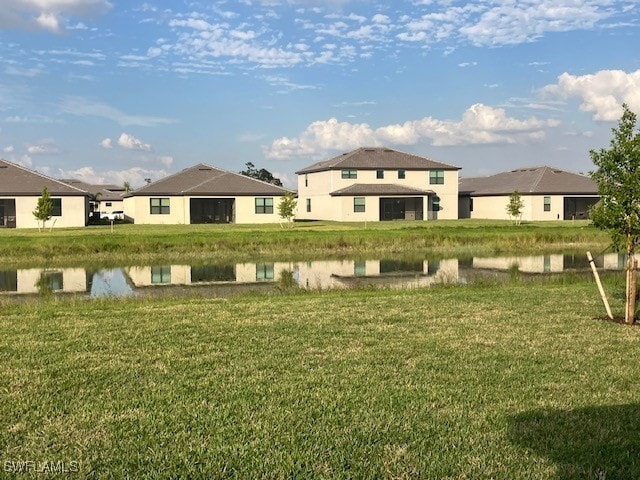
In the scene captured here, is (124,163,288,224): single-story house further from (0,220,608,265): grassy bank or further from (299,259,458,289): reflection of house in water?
(299,259,458,289): reflection of house in water

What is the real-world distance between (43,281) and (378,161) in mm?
42487

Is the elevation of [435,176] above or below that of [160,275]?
above

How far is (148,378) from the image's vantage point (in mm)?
7457

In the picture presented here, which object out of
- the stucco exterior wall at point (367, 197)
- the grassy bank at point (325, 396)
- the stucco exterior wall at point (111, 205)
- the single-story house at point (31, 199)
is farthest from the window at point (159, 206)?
the stucco exterior wall at point (111, 205)

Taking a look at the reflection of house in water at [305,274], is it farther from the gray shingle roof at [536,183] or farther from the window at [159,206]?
the gray shingle roof at [536,183]

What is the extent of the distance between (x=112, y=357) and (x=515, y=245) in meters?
31.0

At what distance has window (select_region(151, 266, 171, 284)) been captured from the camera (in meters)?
23.8

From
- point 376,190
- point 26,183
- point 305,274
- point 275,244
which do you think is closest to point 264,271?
point 305,274

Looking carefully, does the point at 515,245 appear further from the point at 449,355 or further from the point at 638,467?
the point at 638,467

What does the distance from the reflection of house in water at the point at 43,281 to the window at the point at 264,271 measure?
633 cm

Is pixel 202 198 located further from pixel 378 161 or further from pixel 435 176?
pixel 435 176

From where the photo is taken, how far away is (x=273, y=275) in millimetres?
24719

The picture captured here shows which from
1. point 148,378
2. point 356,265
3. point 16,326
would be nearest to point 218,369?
point 148,378

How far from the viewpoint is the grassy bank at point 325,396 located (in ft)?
16.9
